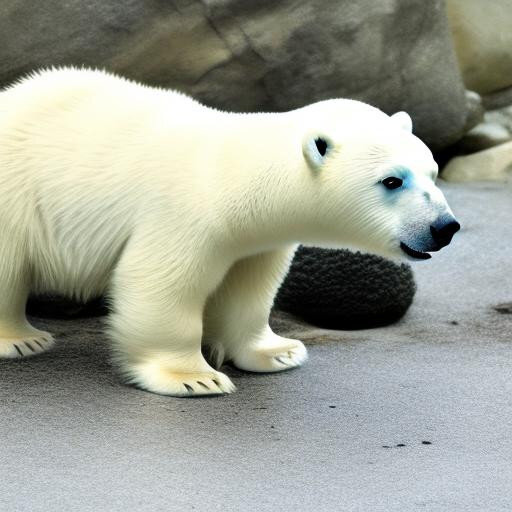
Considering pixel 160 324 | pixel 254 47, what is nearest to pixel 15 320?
pixel 160 324

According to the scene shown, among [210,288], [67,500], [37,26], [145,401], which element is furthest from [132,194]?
[37,26]

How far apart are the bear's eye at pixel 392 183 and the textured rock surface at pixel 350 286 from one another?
1.08 meters

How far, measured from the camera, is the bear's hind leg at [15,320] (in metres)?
3.03

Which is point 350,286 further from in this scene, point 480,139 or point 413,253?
point 480,139

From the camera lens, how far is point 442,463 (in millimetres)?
2430

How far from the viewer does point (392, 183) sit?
262 cm

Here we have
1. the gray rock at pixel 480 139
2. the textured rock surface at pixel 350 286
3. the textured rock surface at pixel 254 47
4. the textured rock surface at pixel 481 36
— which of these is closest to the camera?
the textured rock surface at pixel 350 286

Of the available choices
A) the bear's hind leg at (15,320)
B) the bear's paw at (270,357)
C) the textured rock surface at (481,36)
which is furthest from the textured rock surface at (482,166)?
the bear's hind leg at (15,320)

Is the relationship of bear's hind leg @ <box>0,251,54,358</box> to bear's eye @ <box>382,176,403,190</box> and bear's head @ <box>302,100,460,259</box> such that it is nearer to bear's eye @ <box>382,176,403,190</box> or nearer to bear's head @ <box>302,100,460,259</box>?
bear's head @ <box>302,100,460,259</box>

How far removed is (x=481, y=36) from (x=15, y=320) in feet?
12.6

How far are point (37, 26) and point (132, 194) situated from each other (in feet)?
3.99

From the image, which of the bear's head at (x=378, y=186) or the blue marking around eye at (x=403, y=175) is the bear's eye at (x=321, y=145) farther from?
the blue marking around eye at (x=403, y=175)

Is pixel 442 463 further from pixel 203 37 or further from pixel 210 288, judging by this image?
pixel 203 37

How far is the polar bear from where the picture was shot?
8.69 ft
